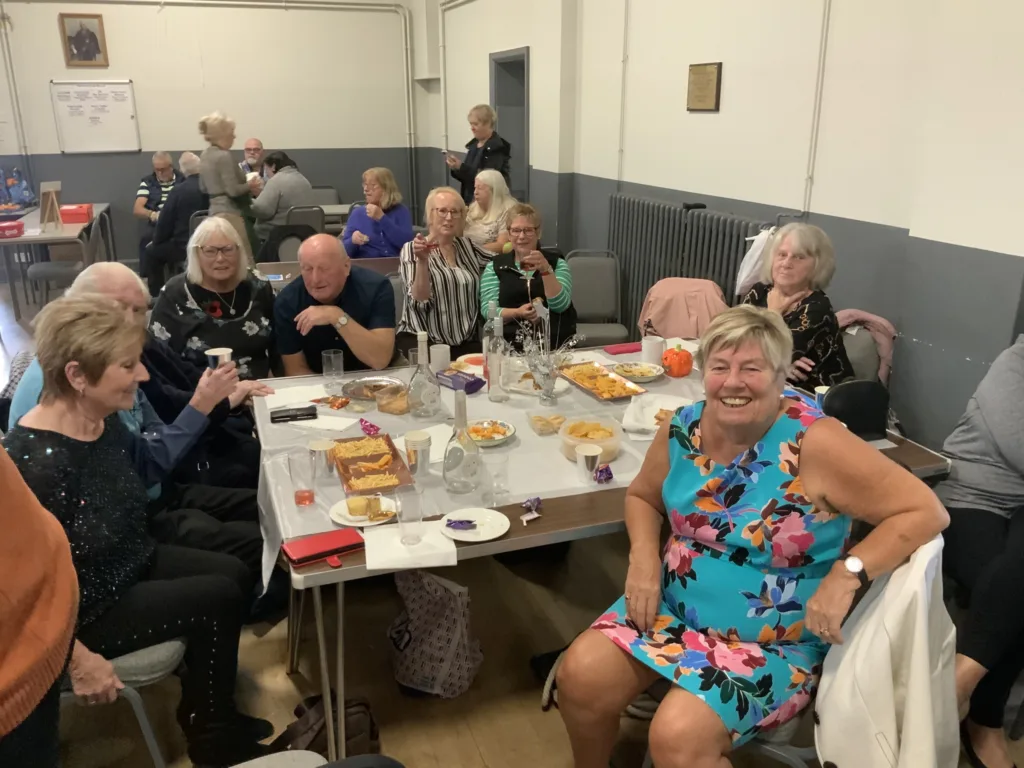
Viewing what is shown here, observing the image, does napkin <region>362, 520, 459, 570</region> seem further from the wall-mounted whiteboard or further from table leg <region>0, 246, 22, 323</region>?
the wall-mounted whiteboard

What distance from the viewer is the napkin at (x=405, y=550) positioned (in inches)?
63.9

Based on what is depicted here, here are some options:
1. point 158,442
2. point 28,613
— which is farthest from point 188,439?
point 28,613

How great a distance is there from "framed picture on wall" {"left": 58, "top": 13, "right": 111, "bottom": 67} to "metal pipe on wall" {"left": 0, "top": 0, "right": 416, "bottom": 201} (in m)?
Result: 0.14

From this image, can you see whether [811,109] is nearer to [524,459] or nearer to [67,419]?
[524,459]

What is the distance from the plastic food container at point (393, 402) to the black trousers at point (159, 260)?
13.4ft

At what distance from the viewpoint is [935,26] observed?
2.89 meters

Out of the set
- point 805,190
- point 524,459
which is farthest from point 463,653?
point 805,190

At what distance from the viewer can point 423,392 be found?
2.38 metres

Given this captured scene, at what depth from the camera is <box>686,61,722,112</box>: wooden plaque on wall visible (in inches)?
166

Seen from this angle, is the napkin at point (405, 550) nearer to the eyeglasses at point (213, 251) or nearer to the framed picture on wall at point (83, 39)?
the eyeglasses at point (213, 251)

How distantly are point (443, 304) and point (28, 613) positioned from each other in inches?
97.1

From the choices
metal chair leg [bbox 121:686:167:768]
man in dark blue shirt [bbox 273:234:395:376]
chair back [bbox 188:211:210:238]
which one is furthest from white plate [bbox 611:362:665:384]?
chair back [bbox 188:211:210:238]

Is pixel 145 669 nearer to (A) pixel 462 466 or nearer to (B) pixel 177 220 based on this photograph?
(A) pixel 462 466

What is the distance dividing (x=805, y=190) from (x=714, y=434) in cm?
240
